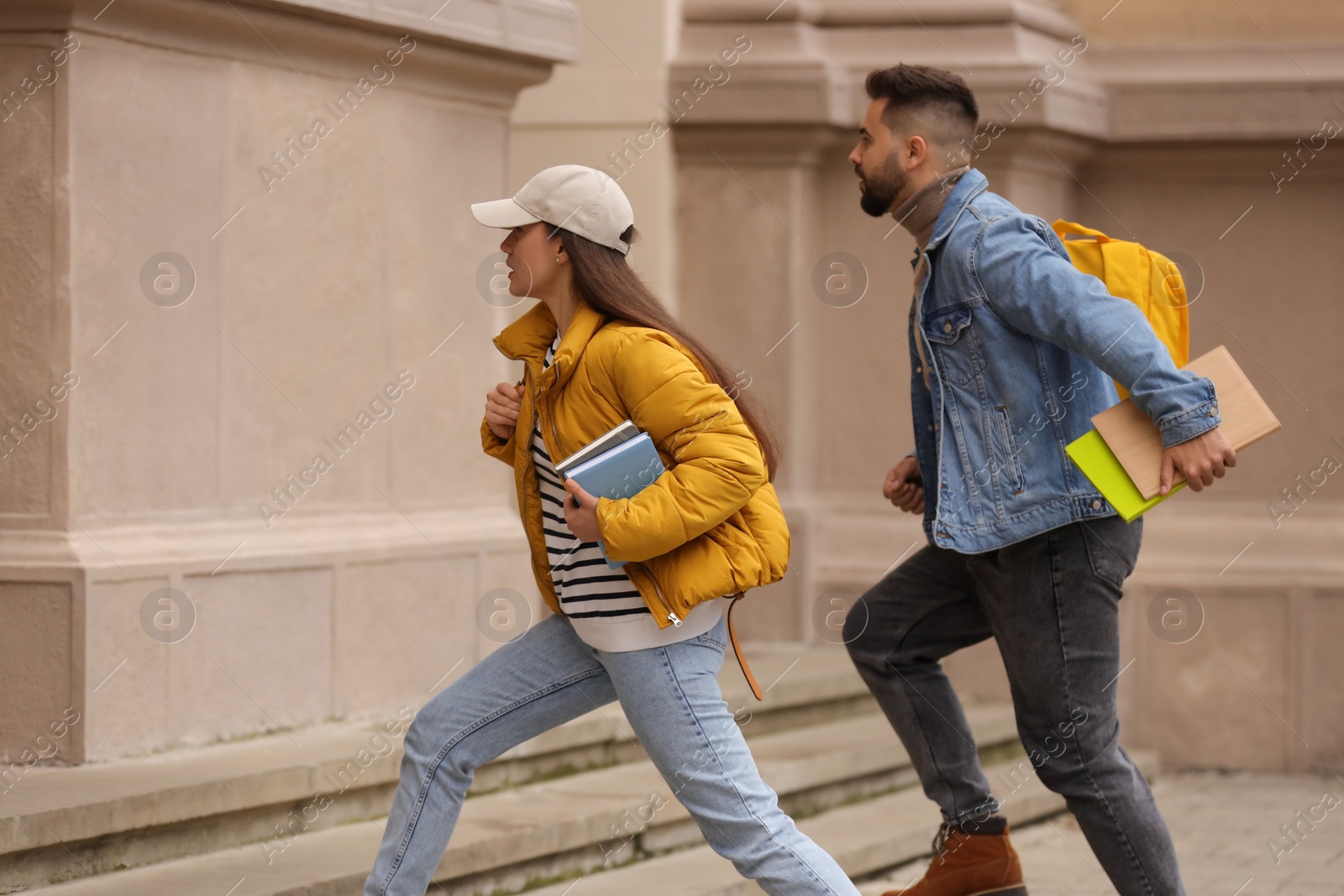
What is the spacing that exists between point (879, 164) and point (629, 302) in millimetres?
1008

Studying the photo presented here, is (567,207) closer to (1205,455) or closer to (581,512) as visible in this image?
(581,512)

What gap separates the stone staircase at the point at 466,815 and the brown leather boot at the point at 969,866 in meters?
0.85

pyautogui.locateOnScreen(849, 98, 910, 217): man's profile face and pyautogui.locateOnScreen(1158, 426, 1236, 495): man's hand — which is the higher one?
pyautogui.locateOnScreen(849, 98, 910, 217): man's profile face

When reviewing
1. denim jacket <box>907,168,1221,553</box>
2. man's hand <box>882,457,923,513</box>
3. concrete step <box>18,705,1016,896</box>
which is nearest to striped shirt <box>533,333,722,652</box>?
denim jacket <box>907,168,1221,553</box>

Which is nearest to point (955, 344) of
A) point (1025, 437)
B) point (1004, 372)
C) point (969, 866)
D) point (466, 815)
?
point (1004, 372)

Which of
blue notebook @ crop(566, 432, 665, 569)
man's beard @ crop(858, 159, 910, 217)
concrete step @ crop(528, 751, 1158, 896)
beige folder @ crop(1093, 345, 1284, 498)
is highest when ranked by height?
man's beard @ crop(858, 159, 910, 217)

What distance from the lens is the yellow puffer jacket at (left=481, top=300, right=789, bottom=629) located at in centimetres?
324

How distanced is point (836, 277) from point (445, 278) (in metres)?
2.24

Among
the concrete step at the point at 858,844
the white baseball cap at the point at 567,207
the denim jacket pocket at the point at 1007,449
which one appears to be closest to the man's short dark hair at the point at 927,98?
the denim jacket pocket at the point at 1007,449

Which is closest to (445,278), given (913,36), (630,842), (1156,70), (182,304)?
(182,304)

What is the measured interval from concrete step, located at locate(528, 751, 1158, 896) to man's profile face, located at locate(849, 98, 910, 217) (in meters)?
2.08

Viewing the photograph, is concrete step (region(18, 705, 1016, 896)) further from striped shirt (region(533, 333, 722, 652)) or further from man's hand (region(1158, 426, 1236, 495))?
man's hand (region(1158, 426, 1236, 495))

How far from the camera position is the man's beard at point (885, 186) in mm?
4145

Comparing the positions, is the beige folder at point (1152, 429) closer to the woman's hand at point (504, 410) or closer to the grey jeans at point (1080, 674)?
the grey jeans at point (1080, 674)
